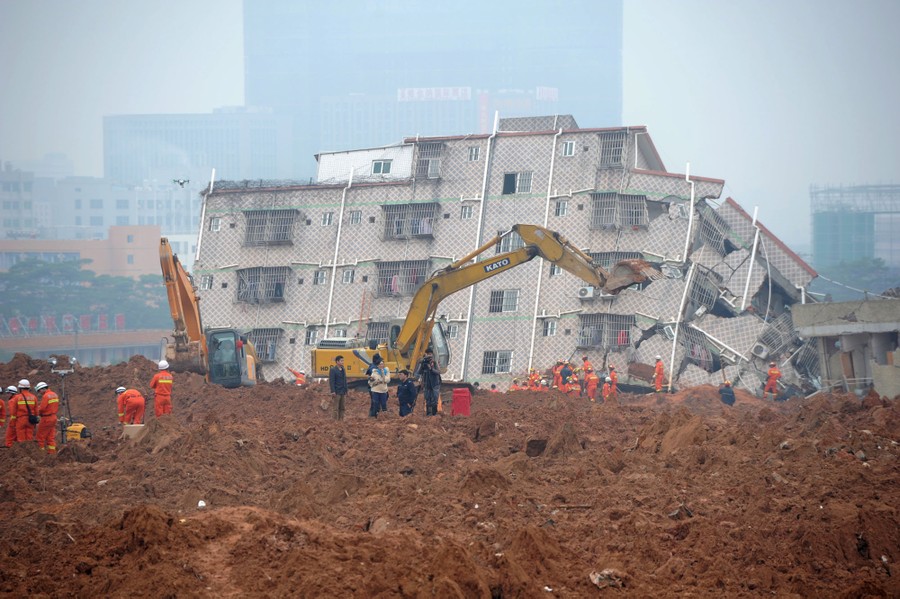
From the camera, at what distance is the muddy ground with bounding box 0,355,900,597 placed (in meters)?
10.4

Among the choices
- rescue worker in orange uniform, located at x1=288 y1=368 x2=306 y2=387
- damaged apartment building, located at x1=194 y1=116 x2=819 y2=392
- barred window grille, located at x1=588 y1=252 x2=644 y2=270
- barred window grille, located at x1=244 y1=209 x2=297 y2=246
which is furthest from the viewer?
barred window grille, located at x1=244 y1=209 x2=297 y2=246

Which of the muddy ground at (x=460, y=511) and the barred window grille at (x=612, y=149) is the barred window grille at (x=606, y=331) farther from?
the muddy ground at (x=460, y=511)

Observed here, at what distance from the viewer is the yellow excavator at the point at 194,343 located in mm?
28688

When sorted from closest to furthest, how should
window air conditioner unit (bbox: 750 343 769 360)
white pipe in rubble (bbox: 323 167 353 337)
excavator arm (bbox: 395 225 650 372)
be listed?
excavator arm (bbox: 395 225 650 372), window air conditioner unit (bbox: 750 343 769 360), white pipe in rubble (bbox: 323 167 353 337)

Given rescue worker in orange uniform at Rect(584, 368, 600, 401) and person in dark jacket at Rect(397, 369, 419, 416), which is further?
rescue worker in orange uniform at Rect(584, 368, 600, 401)

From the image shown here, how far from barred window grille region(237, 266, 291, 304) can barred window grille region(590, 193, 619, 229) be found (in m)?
12.5

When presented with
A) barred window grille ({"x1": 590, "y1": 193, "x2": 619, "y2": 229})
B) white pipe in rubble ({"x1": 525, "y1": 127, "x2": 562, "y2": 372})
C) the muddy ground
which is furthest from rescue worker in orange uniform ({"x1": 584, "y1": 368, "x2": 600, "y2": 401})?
the muddy ground

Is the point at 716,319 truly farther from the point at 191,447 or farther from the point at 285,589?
the point at 285,589

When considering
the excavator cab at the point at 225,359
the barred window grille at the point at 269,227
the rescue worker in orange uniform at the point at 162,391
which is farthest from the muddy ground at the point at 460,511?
the barred window grille at the point at 269,227

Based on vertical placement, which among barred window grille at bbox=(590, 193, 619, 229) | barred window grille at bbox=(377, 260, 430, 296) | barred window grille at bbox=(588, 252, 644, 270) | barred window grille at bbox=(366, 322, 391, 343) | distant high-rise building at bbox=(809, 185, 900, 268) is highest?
distant high-rise building at bbox=(809, 185, 900, 268)

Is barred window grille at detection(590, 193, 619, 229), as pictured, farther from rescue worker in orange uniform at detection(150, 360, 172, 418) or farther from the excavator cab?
rescue worker in orange uniform at detection(150, 360, 172, 418)

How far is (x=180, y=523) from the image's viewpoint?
1161 centimetres

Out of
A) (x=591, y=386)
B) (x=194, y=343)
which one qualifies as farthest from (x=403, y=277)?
(x=194, y=343)

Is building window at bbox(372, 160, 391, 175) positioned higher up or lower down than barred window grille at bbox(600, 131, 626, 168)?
lower down
